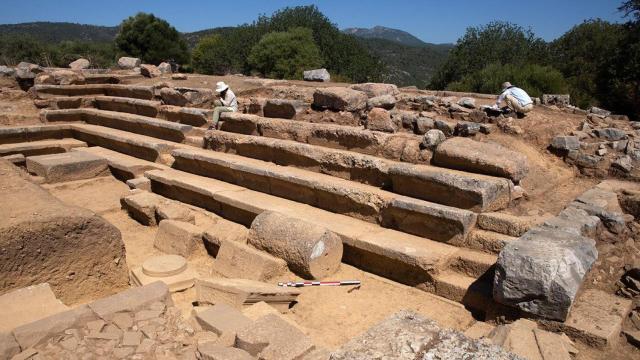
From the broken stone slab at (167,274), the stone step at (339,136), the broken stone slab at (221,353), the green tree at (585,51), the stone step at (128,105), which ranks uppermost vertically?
the green tree at (585,51)

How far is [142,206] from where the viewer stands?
6.16m

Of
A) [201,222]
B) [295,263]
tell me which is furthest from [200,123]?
[295,263]

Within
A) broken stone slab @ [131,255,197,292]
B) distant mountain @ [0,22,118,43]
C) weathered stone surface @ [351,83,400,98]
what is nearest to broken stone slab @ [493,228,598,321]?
broken stone slab @ [131,255,197,292]

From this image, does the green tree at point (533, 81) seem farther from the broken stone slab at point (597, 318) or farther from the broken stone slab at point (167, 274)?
the broken stone slab at point (167, 274)

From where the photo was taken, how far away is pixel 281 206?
561cm

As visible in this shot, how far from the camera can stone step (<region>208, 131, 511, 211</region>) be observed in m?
4.63

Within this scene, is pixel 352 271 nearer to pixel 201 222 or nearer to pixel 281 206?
pixel 281 206

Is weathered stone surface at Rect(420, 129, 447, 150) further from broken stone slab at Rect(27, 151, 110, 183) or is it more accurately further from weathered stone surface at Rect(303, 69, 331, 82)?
weathered stone surface at Rect(303, 69, 331, 82)

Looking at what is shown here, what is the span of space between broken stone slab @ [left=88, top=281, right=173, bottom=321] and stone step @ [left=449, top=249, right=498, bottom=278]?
8.59 feet

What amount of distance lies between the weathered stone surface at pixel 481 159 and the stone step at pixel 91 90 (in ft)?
25.8

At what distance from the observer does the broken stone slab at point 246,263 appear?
173 inches

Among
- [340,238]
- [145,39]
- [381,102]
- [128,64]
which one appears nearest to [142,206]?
[340,238]

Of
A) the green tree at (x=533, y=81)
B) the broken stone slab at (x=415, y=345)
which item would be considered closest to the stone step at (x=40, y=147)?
the broken stone slab at (x=415, y=345)

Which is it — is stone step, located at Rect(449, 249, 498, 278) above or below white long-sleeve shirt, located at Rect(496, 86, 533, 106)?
below
